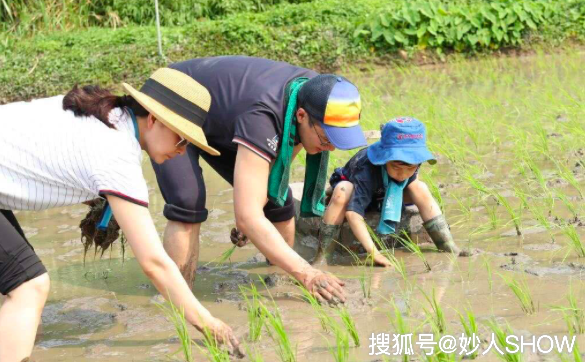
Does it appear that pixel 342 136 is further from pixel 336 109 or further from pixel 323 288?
pixel 323 288

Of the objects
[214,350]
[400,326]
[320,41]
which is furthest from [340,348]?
[320,41]

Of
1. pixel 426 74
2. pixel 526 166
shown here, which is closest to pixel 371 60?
pixel 426 74

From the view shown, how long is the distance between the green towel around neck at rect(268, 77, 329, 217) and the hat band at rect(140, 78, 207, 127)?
26.5 inches

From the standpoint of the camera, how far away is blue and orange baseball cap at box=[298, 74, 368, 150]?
3207 mm

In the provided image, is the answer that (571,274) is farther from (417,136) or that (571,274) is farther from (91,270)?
(91,270)

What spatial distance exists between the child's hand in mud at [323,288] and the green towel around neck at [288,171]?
0.44 metres

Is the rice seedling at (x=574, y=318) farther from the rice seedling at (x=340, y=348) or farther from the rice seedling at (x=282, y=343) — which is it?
the rice seedling at (x=282, y=343)

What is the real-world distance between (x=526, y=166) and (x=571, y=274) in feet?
5.50

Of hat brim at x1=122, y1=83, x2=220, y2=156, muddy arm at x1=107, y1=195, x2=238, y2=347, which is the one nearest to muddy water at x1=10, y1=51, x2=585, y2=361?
muddy arm at x1=107, y1=195, x2=238, y2=347

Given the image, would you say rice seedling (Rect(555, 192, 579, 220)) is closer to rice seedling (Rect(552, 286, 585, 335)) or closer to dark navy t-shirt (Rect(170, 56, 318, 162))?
rice seedling (Rect(552, 286, 585, 335))

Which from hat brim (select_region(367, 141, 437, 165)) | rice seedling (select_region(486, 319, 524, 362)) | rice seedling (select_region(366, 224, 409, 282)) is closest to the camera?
rice seedling (select_region(486, 319, 524, 362))

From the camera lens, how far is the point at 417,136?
12.6ft

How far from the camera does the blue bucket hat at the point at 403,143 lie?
12.4ft

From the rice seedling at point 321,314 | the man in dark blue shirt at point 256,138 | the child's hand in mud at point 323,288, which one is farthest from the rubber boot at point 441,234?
the rice seedling at point 321,314
